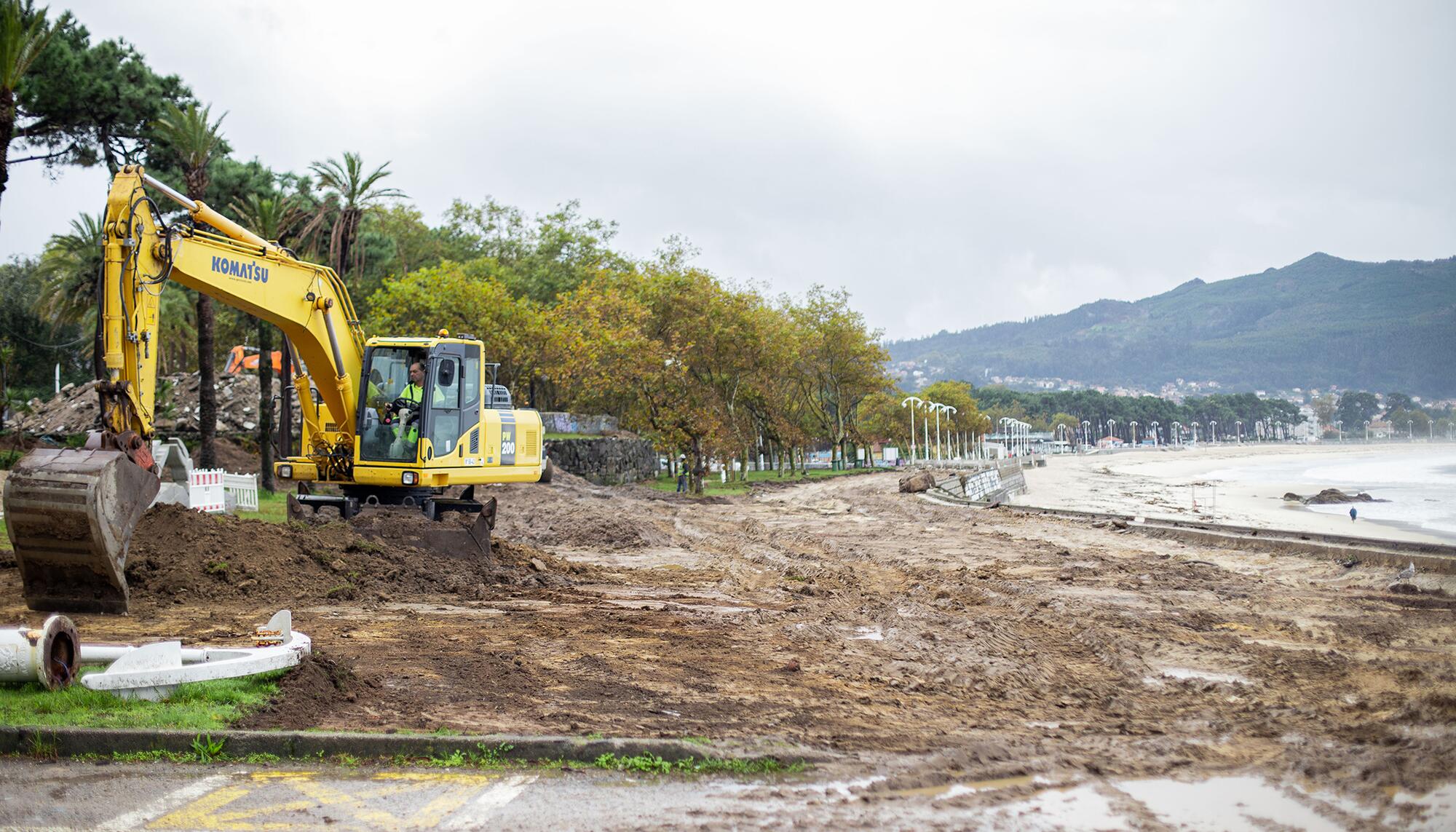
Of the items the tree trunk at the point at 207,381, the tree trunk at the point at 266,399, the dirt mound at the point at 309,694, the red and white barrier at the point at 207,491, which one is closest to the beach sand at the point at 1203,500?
the dirt mound at the point at 309,694

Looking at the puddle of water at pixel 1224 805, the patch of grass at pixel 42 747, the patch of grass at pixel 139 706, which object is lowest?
the puddle of water at pixel 1224 805

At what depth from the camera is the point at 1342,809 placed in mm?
5105

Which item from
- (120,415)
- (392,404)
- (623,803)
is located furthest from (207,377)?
(623,803)

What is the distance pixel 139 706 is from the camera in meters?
6.90

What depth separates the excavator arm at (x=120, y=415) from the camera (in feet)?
31.9

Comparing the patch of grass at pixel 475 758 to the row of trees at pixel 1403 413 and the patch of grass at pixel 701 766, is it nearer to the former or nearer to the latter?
the patch of grass at pixel 701 766

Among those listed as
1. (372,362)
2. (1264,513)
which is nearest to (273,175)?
(372,362)

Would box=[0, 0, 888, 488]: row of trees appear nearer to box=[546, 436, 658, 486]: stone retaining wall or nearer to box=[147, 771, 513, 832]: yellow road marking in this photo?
box=[546, 436, 658, 486]: stone retaining wall

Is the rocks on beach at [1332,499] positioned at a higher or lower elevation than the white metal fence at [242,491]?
lower

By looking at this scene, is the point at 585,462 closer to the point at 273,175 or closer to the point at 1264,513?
the point at 273,175

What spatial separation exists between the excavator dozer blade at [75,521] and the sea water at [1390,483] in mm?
25772

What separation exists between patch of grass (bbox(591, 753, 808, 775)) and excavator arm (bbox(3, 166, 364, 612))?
6.72 metres

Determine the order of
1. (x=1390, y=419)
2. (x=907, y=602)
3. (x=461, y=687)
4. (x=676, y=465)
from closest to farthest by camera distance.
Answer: (x=461, y=687) → (x=907, y=602) → (x=676, y=465) → (x=1390, y=419)

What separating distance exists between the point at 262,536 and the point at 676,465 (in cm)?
5859
